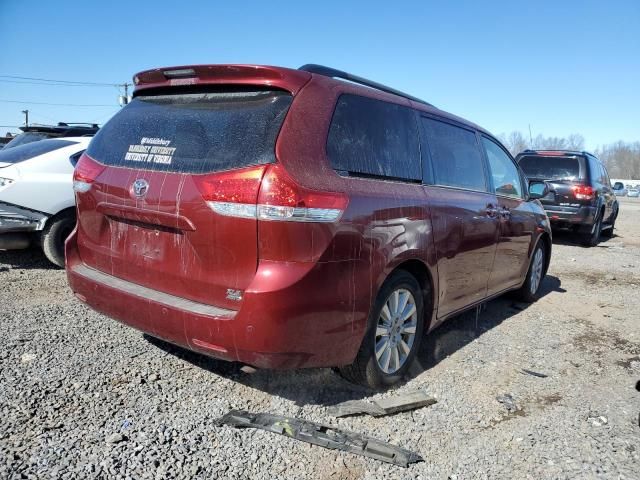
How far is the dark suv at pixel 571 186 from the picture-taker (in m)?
10.1

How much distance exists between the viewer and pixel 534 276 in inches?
232

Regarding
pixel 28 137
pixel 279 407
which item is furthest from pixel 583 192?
pixel 28 137

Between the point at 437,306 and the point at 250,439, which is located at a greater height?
the point at 437,306

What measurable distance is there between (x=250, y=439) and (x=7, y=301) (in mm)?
3220

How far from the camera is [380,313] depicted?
10.00 feet

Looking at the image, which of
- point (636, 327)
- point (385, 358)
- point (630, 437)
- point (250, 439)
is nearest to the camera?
point (250, 439)

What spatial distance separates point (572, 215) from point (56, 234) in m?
9.39

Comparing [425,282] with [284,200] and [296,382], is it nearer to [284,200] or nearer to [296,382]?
[296,382]

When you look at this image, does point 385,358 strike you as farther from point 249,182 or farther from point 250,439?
Answer: point 249,182

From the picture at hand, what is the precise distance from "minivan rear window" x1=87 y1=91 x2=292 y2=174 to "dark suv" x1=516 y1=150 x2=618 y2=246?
877 centimetres

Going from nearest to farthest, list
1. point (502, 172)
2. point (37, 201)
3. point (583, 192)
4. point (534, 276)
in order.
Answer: point (502, 172) → point (37, 201) → point (534, 276) → point (583, 192)

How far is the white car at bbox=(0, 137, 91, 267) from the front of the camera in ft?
18.0

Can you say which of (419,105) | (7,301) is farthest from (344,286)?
(7,301)

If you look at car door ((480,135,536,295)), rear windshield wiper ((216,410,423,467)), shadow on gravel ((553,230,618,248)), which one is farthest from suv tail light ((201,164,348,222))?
shadow on gravel ((553,230,618,248))
